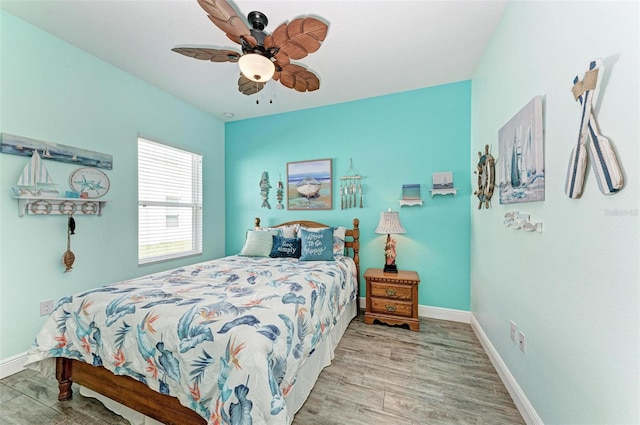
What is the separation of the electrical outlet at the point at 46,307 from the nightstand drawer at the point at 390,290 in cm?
309

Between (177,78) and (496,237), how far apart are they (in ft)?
12.2

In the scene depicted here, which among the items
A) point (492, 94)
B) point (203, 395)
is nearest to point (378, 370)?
point (203, 395)

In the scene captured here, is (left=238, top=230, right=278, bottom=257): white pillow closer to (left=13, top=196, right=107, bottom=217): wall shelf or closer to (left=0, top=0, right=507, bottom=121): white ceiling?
(left=13, top=196, right=107, bottom=217): wall shelf

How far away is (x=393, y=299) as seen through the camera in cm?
272

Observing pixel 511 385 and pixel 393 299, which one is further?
pixel 393 299

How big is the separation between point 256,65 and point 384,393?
243 cm

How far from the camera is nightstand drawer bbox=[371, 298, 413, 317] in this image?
2662 mm

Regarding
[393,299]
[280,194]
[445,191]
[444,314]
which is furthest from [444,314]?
[280,194]

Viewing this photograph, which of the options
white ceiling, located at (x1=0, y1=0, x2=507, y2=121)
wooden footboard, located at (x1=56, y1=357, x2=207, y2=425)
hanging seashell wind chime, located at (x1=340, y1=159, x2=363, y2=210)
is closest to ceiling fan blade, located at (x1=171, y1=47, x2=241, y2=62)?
white ceiling, located at (x1=0, y1=0, x2=507, y2=121)

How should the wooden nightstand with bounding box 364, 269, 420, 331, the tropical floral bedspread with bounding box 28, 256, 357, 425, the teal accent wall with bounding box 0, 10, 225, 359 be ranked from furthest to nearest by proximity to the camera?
the wooden nightstand with bounding box 364, 269, 420, 331 → the teal accent wall with bounding box 0, 10, 225, 359 → the tropical floral bedspread with bounding box 28, 256, 357, 425

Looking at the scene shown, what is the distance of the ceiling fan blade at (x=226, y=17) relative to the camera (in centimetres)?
130

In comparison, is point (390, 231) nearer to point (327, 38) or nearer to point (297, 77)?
point (297, 77)

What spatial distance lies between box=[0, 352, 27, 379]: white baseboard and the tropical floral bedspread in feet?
2.49

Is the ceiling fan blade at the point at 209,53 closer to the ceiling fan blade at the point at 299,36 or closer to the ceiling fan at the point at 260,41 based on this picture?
the ceiling fan at the point at 260,41
